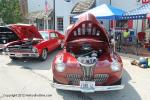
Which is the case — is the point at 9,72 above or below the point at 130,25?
below

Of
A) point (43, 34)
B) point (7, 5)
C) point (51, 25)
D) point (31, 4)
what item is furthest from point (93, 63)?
point (31, 4)

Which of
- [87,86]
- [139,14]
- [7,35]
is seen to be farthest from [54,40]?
[87,86]

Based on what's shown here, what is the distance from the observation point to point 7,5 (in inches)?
1000

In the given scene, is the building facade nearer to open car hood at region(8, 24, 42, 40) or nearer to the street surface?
the street surface

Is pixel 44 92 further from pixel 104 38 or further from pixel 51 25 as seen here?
pixel 51 25

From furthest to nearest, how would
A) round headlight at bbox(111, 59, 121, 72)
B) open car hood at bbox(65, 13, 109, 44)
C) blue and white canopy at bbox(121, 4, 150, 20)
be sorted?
blue and white canopy at bbox(121, 4, 150, 20) → open car hood at bbox(65, 13, 109, 44) → round headlight at bbox(111, 59, 121, 72)

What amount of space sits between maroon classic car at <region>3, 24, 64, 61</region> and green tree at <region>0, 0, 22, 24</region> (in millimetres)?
12571

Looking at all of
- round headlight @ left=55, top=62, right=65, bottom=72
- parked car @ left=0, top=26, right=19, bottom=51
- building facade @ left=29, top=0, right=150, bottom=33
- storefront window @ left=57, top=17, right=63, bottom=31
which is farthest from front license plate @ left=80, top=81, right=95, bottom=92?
storefront window @ left=57, top=17, right=63, bottom=31

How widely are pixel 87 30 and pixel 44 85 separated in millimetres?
2156

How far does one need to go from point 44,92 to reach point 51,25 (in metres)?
18.4

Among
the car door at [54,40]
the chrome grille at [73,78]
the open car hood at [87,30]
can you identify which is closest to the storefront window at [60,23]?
the car door at [54,40]

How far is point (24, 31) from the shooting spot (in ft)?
40.2

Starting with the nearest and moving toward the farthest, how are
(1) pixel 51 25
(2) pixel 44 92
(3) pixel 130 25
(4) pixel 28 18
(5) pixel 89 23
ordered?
(2) pixel 44 92 < (5) pixel 89 23 < (3) pixel 130 25 < (1) pixel 51 25 < (4) pixel 28 18

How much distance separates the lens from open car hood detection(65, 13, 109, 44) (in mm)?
7730
